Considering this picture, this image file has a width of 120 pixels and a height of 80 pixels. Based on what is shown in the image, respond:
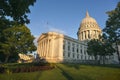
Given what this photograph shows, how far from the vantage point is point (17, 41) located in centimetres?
5344

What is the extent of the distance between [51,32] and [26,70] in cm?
6937

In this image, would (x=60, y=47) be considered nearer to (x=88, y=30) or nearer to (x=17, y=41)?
(x=17, y=41)

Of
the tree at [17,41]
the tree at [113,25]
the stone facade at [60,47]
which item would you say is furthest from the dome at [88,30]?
the tree at [113,25]

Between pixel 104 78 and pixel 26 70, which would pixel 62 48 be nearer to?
pixel 26 70

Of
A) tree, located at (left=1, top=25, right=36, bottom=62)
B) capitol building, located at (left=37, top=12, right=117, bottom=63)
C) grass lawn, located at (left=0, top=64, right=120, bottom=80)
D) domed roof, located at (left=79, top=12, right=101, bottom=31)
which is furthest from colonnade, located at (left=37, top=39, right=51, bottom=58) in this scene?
Result: grass lawn, located at (left=0, top=64, right=120, bottom=80)

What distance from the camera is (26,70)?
26688mm

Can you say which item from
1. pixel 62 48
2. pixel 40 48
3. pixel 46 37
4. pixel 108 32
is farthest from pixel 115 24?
pixel 40 48

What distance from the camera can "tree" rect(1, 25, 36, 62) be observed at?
50.7 meters

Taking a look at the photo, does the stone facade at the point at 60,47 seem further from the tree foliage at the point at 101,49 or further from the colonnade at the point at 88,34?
the tree foliage at the point at 101,49

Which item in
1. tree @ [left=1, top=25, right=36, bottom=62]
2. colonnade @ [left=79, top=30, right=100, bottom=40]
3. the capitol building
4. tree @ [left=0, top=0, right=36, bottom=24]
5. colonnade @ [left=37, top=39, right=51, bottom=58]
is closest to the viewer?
tree @ [left=0, top=0, right=36, bottom=24]

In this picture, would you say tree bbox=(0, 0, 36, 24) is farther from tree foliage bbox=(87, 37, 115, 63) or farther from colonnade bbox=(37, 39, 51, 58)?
colonnade bbox=(37, 39, 51, 58)

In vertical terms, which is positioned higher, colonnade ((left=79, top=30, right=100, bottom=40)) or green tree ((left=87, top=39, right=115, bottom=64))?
colonnade ((left=79, top=30, right=100, bottom=40))

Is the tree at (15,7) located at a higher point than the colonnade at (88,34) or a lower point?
lower

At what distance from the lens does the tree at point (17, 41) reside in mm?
50656
